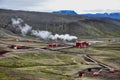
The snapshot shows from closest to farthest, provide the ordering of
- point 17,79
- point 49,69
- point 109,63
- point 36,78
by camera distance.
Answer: point 17,79, point 36,78, point 49,69, point 109,63

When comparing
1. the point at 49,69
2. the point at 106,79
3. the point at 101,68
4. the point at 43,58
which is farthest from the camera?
the point at 43,58

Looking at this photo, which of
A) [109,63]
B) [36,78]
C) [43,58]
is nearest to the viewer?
[36,78]

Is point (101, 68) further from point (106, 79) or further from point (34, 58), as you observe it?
point (34, 58)

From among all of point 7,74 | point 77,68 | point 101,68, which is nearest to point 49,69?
point 77,68

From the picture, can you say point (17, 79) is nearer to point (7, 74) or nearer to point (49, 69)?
point (7, 74)

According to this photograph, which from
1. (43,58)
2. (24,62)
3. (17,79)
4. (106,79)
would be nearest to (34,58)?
(43,58)

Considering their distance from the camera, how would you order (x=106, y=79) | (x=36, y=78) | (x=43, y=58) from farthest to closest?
(x=43, y=58) → (x=106, y=79) → (x=36, y=78)

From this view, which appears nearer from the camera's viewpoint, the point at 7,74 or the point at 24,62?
the point at 7,74

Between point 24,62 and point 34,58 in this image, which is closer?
point 24,62

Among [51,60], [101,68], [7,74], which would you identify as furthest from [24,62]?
[7,74]
